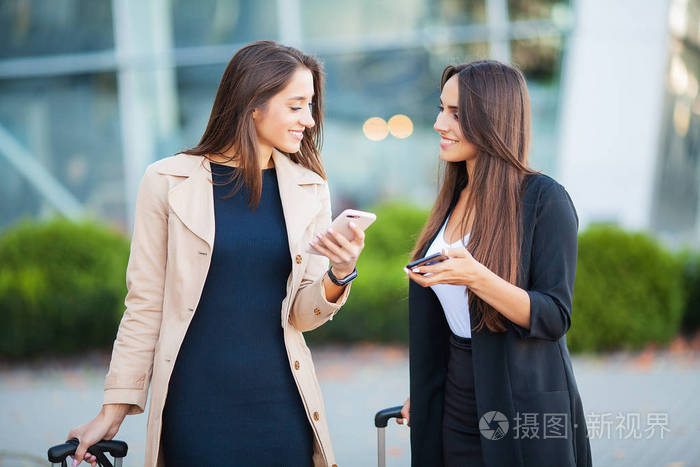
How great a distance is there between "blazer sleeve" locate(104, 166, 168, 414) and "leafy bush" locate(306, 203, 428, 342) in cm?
535

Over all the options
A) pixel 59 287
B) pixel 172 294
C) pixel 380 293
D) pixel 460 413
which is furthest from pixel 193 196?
pixel 59 287

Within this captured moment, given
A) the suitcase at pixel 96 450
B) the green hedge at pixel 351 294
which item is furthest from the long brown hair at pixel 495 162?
the green hedge at pixel 351 294

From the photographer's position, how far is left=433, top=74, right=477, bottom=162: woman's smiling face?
8.28ft

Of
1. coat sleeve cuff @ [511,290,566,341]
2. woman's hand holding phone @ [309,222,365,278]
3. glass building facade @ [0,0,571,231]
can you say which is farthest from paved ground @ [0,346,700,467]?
glass building facade @ [0,0,571,231]

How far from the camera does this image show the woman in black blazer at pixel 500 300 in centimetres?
227

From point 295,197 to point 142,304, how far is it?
0.64 metres

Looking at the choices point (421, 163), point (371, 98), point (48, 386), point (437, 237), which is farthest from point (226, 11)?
point (437, 237)

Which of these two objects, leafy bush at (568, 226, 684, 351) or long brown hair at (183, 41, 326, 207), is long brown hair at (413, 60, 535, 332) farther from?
leafy bush at (568, 226, 684, 351)

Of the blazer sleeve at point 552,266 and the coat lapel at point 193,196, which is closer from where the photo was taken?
the blazer sleeve at point 552,266

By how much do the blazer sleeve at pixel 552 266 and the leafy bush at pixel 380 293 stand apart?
5343 mm

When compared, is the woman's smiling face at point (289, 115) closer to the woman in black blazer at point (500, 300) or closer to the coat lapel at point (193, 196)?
the coat lapel at point (193, 196)

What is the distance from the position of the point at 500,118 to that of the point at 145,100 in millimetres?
9564

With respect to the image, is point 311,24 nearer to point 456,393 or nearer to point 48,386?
point 48,386

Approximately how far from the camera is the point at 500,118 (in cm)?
244
